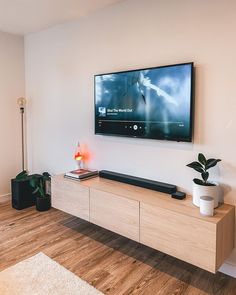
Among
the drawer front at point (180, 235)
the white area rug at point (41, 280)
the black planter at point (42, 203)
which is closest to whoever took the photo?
the drawer front at point (180, 235)

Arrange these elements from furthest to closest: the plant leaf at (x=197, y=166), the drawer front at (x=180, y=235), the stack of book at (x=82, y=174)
Result: the stack of book at (x=82, y=174)
the plant leaf at (x=197, y=166)
the drawer front at (x=180, y=235)

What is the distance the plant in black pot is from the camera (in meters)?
3.39

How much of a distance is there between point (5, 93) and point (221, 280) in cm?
349

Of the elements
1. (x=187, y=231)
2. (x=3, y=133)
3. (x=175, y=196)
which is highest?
(x=3, y=133)

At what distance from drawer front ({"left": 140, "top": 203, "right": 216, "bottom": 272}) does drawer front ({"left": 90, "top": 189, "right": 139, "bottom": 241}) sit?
8cm

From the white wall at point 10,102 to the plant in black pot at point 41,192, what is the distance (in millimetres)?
640

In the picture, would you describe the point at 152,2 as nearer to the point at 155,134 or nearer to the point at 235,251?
the point at 155,134

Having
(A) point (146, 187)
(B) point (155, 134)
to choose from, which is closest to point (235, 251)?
(A) point (146, 187)

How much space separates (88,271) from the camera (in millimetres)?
2154

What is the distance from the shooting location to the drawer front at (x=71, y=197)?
2.62 m

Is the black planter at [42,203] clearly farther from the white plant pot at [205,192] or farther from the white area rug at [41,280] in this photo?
the white plant pot at [205,192]

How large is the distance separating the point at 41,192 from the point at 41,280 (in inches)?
60.0

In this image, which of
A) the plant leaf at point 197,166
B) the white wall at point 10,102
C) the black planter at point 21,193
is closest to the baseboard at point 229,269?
the plant leaf at point 197,166

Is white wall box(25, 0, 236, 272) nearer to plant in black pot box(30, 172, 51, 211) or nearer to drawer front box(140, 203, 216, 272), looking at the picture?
plant in black pot box(30, 172, 51, 211)
